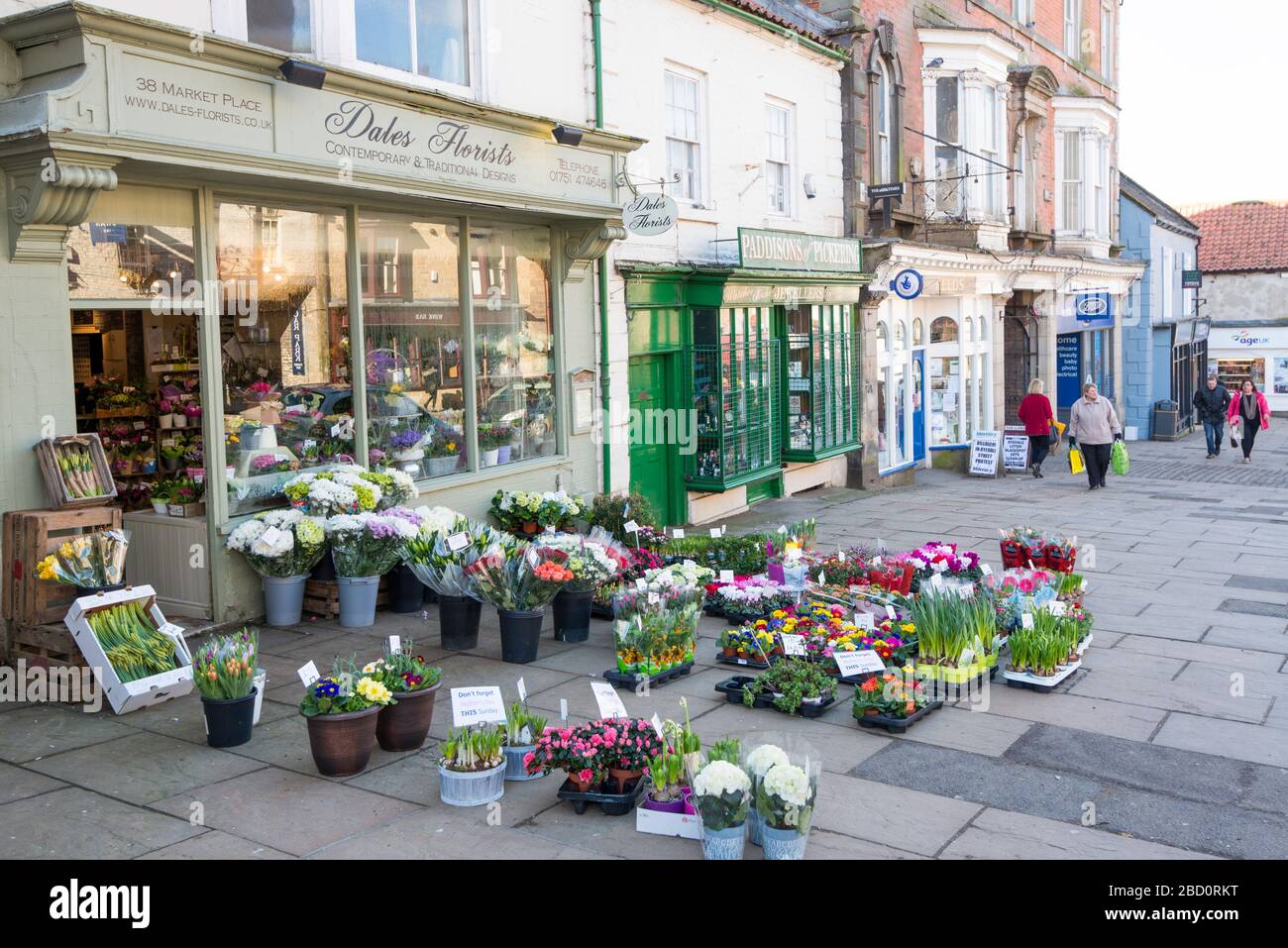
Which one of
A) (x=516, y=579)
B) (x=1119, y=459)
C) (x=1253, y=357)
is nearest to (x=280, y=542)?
(x=516, y=579)

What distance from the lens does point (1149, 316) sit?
32062 millimetres

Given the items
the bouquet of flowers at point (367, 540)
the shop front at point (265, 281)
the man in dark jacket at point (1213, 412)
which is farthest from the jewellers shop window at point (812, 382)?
the man in dark jacket at point (1213, 412)

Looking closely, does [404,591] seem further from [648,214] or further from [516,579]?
[648,214]

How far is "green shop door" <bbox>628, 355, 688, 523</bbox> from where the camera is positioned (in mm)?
14195

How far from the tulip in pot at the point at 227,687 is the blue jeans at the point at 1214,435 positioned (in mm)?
24060

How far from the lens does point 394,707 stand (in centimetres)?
659

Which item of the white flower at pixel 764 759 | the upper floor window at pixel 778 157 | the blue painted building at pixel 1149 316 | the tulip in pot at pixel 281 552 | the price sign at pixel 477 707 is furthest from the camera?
the blue painted building at pixel 1149 316

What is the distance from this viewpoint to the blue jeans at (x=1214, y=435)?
85.3 feet

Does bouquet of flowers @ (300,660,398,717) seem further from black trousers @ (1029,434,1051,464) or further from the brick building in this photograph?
black trousers @ (1029,434,1051,464)

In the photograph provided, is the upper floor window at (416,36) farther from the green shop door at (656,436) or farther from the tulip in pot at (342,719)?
the tulip in pot at (342,719)

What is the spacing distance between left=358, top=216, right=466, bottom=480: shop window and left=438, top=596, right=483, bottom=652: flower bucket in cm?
226

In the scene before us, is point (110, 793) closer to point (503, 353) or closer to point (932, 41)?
point (503, 353)
